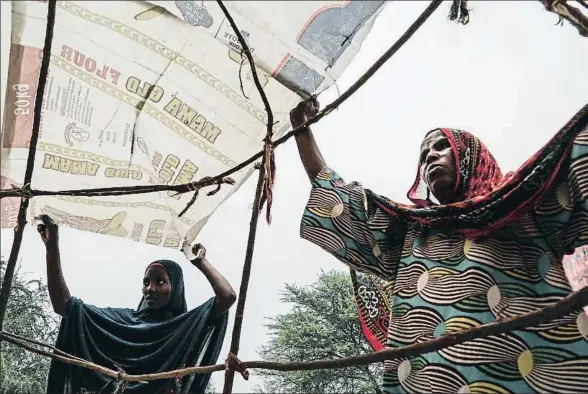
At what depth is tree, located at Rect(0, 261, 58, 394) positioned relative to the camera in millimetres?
2746

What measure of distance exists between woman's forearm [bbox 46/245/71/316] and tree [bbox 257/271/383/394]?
1.03 meters

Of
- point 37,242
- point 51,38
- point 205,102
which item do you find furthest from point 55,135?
point 37,242

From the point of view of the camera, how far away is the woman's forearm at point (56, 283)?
7.48ft

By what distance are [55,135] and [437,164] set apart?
1290mm

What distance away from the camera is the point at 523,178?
1221mm

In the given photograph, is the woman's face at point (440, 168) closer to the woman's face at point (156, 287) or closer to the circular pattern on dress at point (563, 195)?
the circular pattern on dress at point (563, 195)

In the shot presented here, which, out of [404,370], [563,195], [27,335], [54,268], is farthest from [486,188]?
[27,335]

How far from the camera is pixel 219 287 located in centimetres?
246

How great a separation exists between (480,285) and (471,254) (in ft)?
0.28

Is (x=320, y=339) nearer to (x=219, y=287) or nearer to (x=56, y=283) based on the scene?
(x=219, y=287)

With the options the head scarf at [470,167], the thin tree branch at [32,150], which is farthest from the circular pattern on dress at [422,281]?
the thin tree branch at [32,150]

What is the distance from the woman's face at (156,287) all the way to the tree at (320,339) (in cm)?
63

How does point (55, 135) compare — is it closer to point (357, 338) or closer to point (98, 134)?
point (98, 134)

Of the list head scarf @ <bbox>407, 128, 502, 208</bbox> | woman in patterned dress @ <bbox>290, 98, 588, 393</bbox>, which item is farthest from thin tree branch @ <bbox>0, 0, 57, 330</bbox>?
head scarf @ <bbox>407, 128, 502, 208</bbox>
